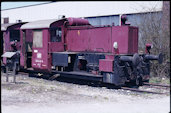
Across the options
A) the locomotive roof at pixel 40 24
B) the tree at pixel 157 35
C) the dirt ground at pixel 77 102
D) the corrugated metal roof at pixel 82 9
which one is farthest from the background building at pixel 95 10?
the dirt ground at pixel 77 102

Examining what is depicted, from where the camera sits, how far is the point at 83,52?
37.3 feet

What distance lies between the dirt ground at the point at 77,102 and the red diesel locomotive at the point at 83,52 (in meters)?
1.13

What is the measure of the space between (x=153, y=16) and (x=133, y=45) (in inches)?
151

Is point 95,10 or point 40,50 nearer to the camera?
point 40,50

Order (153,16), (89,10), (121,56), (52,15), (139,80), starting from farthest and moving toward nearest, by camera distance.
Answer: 1. (52,15)
2. (89,10)
3. (153,16)
4. (139,80)
5. (121,56)

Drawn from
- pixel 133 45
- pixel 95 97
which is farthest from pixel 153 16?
pixel 95 97

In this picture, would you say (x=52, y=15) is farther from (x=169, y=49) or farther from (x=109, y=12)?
(x=169, y=49)

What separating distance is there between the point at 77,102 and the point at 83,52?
452cm

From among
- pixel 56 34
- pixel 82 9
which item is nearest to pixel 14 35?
pixel 56 34

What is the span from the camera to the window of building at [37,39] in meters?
12.3

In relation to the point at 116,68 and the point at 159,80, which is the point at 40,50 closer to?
the point at 116,68

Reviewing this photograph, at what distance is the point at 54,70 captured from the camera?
12008mm

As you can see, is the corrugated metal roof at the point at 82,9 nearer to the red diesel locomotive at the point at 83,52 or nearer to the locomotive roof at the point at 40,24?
the red diesel locomotive at the point at 83,52

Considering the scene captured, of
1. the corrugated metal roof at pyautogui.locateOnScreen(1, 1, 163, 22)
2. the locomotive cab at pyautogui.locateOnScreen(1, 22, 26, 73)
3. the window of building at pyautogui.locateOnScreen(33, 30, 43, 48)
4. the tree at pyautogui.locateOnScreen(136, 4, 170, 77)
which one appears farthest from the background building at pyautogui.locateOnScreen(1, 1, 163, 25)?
the locomotive cab at pyautogui.locateOnScreen(1, 22, 26, 73)
